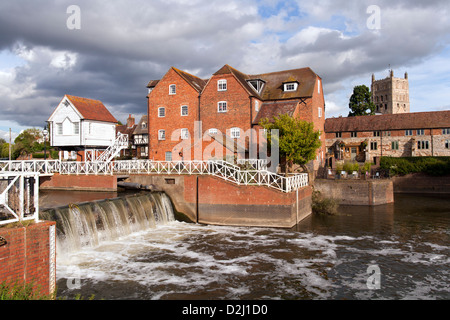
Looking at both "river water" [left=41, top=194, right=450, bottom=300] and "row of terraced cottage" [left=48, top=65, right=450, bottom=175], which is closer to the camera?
"river water" [left=41, top=194, right=450, bottom=300]

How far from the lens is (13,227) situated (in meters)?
8.34

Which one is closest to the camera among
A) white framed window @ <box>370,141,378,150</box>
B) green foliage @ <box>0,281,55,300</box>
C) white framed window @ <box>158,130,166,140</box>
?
green foliage @ <box>0,281,55,300</box>

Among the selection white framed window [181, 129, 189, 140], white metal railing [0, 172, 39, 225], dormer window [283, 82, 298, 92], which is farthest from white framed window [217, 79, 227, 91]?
white metal railing [0, 172, 39, 225]

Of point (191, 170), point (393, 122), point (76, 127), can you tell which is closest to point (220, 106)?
point (191, 170)

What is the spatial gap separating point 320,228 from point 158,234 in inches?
402

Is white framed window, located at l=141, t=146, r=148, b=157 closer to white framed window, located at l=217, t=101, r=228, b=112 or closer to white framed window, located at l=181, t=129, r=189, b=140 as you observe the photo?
white framed window, located at l=181, t=129, r=189, b=140

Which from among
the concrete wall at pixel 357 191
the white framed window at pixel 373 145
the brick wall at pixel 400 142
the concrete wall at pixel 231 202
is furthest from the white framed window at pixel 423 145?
the concrete wall at pixel 231 202

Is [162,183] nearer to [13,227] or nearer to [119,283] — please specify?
[119,283]

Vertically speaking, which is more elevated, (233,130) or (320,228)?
(233,130)

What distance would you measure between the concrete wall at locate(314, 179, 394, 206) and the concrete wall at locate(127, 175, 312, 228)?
800 cm

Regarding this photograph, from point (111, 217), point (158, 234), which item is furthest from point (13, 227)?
point (158, 234)

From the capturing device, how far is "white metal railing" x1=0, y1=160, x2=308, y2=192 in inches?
902

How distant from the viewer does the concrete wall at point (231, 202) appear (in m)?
21.8

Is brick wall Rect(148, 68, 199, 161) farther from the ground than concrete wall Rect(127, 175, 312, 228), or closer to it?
farther from the ground
